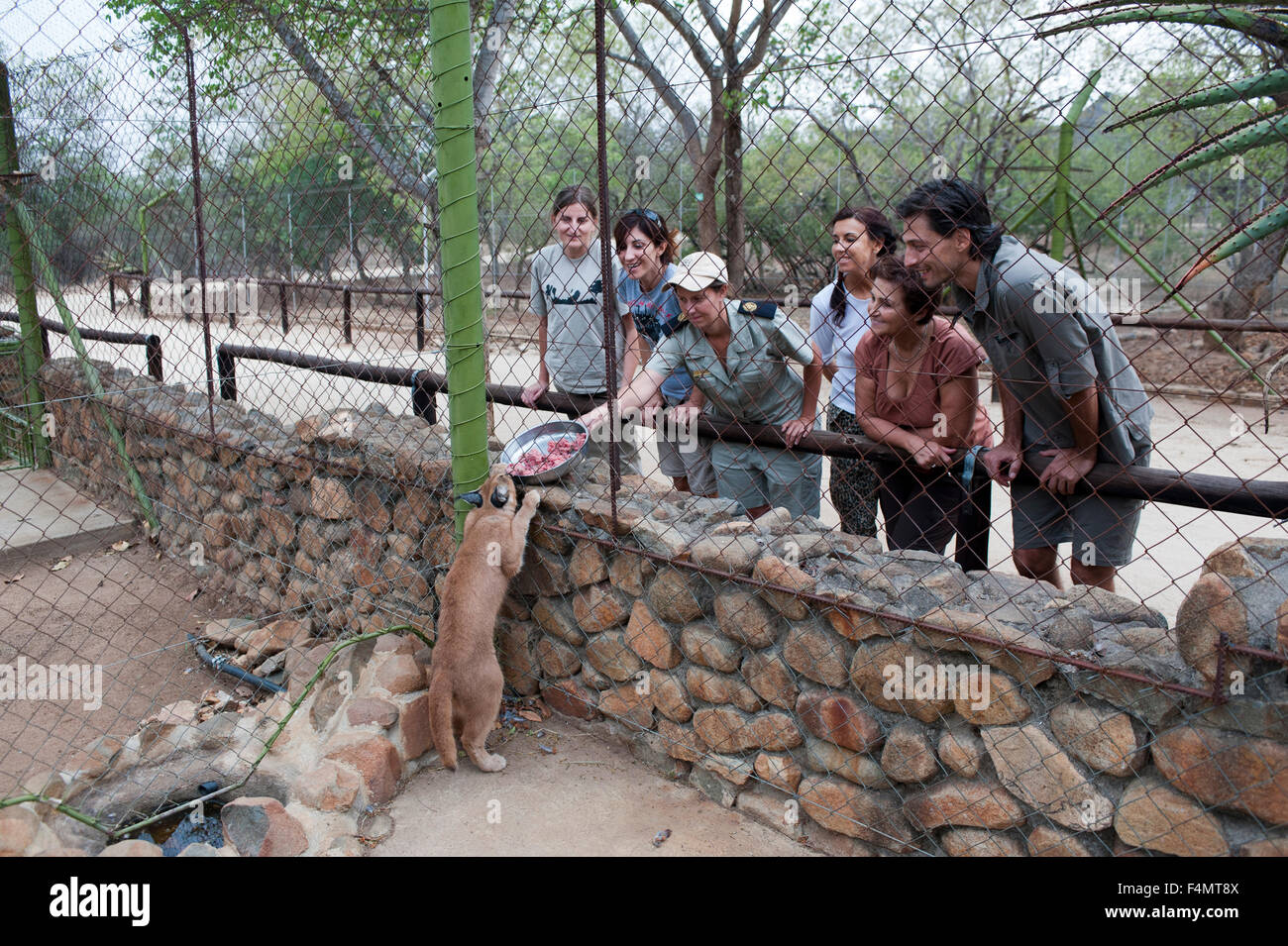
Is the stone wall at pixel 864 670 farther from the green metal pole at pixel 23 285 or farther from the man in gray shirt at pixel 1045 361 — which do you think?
the green metal pole at pixel 23 285

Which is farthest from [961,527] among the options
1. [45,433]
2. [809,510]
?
[45,433]

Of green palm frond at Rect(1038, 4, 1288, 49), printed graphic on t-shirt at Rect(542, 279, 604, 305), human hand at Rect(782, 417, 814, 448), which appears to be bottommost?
human hand at Rect(782, 417, 814, 448)

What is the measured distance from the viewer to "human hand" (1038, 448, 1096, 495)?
2.60 metres

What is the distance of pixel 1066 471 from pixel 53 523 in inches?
254

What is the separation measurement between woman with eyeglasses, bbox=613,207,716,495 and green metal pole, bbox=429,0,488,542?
0.65 m

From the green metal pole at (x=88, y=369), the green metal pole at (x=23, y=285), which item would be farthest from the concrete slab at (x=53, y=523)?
the green metal pole at (x=23, y=285)

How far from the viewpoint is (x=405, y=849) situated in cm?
298

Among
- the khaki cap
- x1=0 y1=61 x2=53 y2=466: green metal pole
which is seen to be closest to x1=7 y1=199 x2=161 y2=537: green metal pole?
x1=0 y1=61 x2=53 y2=466: green metal pole

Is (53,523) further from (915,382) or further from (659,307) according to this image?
(915,382)

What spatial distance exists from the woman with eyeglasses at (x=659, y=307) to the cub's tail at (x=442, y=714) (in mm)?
1253

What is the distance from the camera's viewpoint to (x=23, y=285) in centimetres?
700

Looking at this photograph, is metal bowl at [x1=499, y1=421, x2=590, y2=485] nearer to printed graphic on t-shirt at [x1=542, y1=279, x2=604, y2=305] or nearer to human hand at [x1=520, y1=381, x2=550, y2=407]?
human hand at [x1=520, y1=381, x2=550, y2=407]

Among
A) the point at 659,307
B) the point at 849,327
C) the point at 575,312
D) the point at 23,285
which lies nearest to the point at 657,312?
the point at 659,307

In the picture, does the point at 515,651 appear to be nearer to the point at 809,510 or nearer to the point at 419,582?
the point at 419,582
